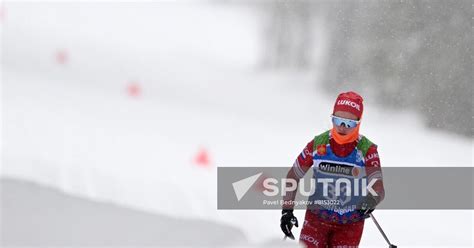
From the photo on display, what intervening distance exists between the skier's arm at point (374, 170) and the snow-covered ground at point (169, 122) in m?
0.70

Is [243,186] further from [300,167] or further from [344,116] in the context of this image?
[344,116]

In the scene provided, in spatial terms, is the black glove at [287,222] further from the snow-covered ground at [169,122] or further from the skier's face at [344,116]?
the skier's face at [344,116]

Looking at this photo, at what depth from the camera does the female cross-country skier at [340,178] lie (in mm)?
3688

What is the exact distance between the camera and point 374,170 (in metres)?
3.76

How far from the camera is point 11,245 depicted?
189 inches

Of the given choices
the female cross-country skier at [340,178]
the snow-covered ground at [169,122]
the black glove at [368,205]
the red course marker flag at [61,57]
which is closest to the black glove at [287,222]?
the female cross-country skier at [340,178]

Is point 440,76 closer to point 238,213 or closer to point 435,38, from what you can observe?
point 435,38

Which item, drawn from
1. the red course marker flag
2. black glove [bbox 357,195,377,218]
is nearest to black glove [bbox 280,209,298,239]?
black glove [bbox 357,195,377,218]

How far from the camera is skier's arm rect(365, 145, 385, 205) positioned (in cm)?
372

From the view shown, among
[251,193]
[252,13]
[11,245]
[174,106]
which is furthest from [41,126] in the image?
[252,13]

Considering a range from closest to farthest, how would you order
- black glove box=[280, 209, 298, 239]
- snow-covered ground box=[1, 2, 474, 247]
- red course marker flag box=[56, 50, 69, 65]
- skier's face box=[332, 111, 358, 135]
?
skier's face box=[332, 111, 358, 135] < black glove box=[280, 209, 298, 239] < snow-covered ground box=[1, 2, 474, 247] < red course marker flag box=[56, 50, 69, 65]

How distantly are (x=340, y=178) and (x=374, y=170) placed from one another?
21 centimetres

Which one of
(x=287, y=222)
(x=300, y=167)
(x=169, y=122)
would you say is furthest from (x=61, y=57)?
(x=287, y=222)

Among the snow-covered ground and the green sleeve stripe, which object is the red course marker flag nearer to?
the snow-covered ground
